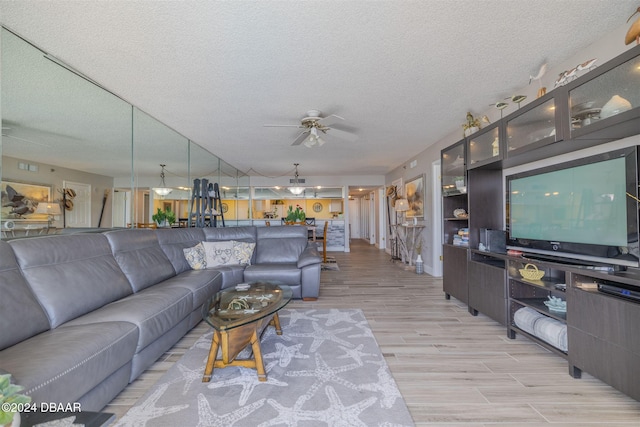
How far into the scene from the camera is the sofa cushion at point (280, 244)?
430 cm

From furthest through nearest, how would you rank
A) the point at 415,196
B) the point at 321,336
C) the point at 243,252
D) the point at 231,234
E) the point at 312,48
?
1. the point at 415,196
2. the point at 231,234
3. the point at 243,252
4. the point at 321,336
5. the point at 312,48

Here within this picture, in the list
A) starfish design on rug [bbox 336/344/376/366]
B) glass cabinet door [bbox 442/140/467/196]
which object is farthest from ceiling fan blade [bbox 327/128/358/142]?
starfish design on rug [bbox 336/344/376/366]

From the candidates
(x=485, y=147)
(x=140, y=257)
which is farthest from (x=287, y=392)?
(x=485, y=147)

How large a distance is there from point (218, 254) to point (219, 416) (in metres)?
2.46

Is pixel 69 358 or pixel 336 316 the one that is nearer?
pixel 69 358

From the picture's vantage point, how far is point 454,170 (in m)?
Answer: 3.61

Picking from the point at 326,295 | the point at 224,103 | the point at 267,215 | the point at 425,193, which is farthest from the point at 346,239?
the point at 224,103

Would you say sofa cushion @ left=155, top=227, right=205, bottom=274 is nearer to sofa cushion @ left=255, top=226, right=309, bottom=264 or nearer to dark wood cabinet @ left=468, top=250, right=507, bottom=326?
sofa cushion @ left=255, top=226, right=309, bottom=264

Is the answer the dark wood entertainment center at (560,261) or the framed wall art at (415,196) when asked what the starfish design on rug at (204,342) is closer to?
the dark wood entertainment center at (560,261)

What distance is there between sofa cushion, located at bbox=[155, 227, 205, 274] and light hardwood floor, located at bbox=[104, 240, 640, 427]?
943 millimetres

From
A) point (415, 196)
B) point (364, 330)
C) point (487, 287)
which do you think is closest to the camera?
point (364, 330)

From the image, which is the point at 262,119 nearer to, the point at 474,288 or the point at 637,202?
the point at 474,288

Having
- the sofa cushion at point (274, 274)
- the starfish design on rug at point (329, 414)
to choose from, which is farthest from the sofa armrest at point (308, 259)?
the starfish design on rug at point (329, 414)

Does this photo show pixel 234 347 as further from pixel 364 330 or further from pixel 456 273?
pixel 456 273
